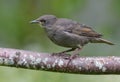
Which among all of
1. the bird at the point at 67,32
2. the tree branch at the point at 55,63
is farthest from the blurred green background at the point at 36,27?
the tree branch at the point at 55,63

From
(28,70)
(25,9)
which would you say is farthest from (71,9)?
(28,70)

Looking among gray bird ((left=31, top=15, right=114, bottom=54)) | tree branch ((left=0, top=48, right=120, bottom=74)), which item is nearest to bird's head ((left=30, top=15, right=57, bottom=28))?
gray bird ((left=31, top=15, right=114, bottom=54))

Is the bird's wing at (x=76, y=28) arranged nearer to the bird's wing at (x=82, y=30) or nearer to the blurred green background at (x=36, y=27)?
the bird's wing at (x=82, y=30)

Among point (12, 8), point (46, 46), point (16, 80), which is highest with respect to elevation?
point (12, 8)

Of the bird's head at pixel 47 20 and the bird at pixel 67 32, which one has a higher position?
the bird's head at pixel 47 20

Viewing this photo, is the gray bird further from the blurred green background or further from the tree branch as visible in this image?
the tree branch

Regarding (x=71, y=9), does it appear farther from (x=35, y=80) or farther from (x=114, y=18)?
(x=35, y=80)

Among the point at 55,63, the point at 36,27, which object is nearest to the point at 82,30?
the point at 55,63
